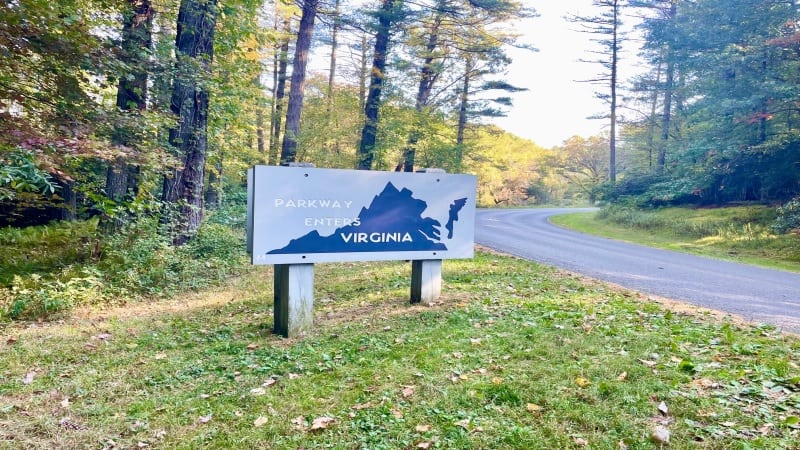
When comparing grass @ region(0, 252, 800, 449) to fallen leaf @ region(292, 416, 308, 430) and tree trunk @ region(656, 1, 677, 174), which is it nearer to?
fallen leaf @ region(292, 416, 308, 430)

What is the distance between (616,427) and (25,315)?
5980mm

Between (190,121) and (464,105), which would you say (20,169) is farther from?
(464,105)

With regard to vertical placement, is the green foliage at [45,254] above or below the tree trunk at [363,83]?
below

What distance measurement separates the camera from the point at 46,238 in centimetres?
798

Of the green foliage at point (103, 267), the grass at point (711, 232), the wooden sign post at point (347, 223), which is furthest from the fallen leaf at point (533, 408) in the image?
the grass at point (711, 232)

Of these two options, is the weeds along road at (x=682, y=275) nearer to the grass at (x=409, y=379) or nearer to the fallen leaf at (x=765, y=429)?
the grass at (x=409, y=379)

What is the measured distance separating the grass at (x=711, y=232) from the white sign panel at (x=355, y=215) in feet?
27.5

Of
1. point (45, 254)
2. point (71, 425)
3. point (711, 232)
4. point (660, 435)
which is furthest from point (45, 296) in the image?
point (711, 232)

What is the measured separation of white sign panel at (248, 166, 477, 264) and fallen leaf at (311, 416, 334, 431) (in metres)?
1.93

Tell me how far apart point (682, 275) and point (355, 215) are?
6349 mm

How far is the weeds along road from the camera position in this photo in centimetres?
566

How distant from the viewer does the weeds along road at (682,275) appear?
18.6ft

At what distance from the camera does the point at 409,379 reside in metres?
3.32

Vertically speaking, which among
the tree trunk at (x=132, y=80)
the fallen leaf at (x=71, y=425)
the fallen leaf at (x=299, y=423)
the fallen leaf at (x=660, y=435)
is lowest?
the fallen leaf at (x=71, y=425)
